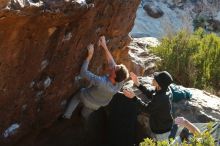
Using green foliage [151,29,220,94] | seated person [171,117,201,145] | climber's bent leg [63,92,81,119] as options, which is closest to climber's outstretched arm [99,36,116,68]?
climber's bent leg [63,92,81,119]

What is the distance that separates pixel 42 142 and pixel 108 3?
6.18 feet

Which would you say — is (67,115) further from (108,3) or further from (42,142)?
(108,3)

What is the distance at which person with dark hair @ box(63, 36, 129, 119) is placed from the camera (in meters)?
6.10

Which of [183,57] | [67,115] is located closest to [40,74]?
[67,115]

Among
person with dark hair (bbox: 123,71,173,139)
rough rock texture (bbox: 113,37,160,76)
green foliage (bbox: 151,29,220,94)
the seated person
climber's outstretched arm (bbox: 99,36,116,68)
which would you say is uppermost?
climber's outstretched arm (bbox: 99,36,116,68)

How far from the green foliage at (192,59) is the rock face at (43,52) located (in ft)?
14.5

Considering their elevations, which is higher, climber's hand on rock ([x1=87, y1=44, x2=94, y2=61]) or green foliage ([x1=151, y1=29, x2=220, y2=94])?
climber's hand on rock ([x1=87, y1=44, x2=94, y2=61])

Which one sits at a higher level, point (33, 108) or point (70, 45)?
point (70, 45)

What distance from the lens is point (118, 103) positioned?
7.05 metres

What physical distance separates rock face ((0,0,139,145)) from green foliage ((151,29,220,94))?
14.5 feet

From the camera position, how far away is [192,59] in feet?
37.1

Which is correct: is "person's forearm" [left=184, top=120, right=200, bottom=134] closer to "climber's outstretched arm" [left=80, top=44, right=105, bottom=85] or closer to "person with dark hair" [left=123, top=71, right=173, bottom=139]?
"person with dark hair" [left=123, top=71, right=173, bottom=139]

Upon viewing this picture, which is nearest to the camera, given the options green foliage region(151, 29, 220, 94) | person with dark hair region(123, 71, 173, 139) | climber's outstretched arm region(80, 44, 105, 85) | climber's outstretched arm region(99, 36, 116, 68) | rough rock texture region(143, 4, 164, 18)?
→ person with dark hair region(123, 71, 173, 139)

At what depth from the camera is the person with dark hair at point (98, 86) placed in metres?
6.10
